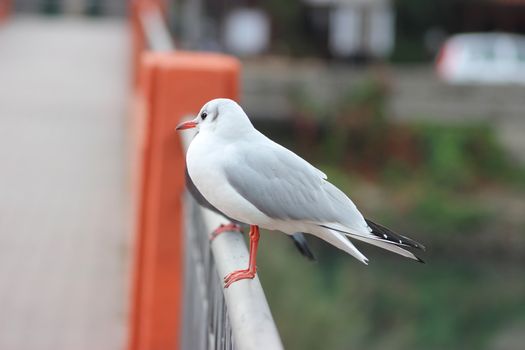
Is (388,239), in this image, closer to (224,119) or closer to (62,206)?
(224,119)

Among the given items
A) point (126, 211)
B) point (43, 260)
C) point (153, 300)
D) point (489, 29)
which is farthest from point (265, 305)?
point (489, 29)

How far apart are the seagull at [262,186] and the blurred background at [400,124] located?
9.65 metres

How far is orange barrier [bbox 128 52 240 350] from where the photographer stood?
4852 mm

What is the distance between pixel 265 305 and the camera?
2539mm

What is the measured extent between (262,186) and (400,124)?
22337mm

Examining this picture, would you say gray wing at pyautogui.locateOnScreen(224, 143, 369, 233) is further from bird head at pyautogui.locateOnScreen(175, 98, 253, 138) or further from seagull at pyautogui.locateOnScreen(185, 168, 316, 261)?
seagull at pyautogui.locateOnScreen(185, 168, 316, 261)

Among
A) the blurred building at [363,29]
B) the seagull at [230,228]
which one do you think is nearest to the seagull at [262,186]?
the seagull at [230,228]

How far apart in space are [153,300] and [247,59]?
2378cm

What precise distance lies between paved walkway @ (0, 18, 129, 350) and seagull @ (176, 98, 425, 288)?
9.79 feet

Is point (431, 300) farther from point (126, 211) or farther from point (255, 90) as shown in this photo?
point (126, 211)

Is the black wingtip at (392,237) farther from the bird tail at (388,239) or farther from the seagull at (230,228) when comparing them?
the seagull at (230,228)

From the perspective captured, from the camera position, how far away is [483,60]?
28.0m

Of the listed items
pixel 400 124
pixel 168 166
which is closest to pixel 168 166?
pixel 168 166

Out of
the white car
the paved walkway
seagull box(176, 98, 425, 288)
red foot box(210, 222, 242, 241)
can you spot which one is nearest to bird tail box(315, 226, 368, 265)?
seagull box(176, 98, 425, 288)
